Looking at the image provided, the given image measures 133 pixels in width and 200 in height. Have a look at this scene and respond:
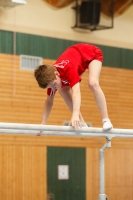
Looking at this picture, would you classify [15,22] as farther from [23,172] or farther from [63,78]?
Result: [63,78]

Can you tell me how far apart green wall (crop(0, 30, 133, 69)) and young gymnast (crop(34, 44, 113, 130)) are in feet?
16.0

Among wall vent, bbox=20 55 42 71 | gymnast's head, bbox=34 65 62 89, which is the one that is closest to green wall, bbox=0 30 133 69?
wall vent, bbox=20 55 42 71

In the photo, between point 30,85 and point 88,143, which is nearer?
point 30,85

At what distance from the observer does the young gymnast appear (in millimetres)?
6164

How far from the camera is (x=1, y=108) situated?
11430mm

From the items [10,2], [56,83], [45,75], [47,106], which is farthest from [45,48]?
[45,75]

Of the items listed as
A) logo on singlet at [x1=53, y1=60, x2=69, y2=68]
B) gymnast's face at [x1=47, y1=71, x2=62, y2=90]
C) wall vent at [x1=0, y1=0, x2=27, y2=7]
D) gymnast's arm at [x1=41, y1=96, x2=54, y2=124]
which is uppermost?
wall vent at [x1=0, y1=0, x2=27, y2=7]

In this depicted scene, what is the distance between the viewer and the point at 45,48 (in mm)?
12391

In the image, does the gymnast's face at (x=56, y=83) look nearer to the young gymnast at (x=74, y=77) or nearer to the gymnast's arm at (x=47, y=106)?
the young gymnast at (x=74, y=77)

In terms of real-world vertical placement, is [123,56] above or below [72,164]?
above

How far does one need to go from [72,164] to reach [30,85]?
229cm

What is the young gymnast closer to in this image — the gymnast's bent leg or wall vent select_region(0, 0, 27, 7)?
the gymnast's bent leg

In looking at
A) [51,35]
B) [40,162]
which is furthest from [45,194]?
[51,35]

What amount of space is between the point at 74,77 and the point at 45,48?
620 cm
